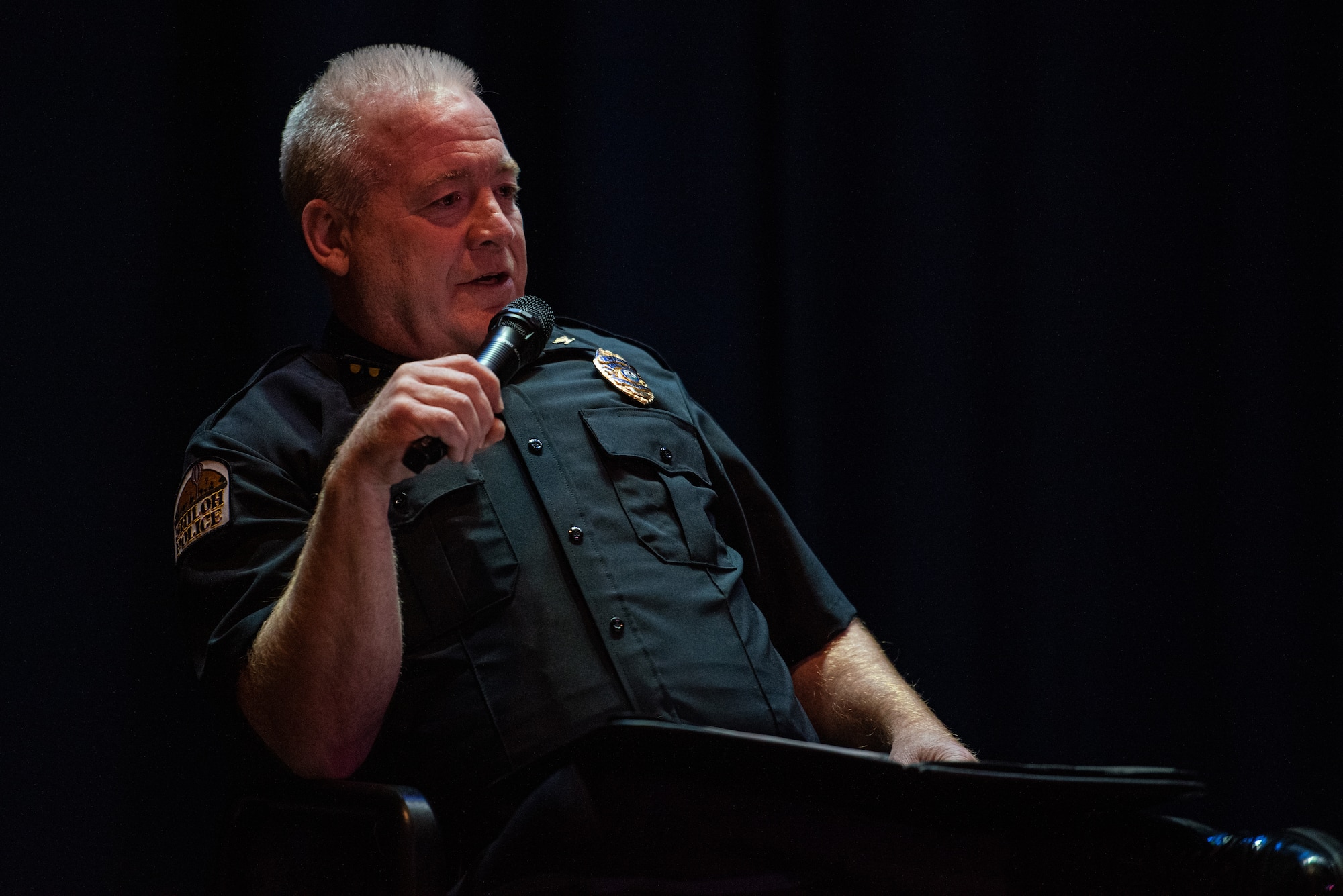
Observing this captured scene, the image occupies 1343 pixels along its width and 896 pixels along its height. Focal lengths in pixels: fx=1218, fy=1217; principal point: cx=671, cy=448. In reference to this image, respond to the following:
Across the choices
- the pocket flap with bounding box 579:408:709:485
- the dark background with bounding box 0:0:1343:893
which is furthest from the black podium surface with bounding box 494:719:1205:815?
the dark background with bounding box 0:0:1343:893

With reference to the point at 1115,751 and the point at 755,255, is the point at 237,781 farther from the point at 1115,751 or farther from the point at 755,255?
the point at 1115,751

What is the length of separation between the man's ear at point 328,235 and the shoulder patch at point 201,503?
1.17ft

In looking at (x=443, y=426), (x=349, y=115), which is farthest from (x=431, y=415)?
(x=349, y=115)

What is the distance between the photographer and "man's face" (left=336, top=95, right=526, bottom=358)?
1507mm

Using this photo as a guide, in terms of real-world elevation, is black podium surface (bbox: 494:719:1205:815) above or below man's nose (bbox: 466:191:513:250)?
below

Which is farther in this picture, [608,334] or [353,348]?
[608,334]

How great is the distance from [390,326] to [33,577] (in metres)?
0.70

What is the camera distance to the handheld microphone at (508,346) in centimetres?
105

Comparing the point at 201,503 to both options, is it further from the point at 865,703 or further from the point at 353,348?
the point at 865,703

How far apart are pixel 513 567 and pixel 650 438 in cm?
28

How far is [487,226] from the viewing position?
152 cm

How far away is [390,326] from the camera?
152 centimetres

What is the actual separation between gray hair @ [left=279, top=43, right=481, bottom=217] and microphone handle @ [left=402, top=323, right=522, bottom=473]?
1.36 feet

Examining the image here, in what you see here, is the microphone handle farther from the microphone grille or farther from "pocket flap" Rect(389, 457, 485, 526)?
"pocket flap" Rect(389, 457, 485, 526)
